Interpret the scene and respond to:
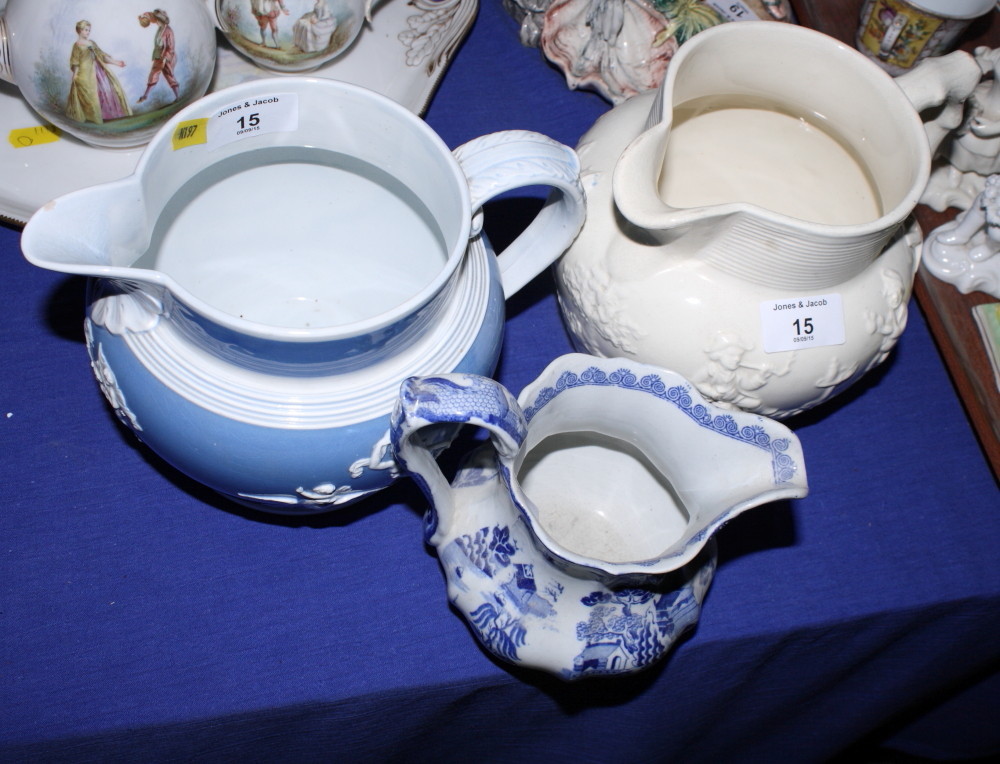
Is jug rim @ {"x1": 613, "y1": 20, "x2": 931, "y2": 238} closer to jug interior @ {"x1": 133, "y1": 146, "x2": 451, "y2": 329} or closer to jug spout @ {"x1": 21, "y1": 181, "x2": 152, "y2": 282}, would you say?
jug interior @ {"x1": 133, "y1": 146, "x2": 451, "y2": 329}

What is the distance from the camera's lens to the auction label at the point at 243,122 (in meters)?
0.71

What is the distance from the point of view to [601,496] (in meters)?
0.95

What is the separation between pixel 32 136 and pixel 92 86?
168 mm

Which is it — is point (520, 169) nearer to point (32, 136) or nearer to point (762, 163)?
point (762, 163)

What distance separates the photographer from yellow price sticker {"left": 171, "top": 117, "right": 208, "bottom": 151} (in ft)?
2.30

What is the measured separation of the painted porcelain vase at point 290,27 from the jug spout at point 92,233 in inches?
15.9

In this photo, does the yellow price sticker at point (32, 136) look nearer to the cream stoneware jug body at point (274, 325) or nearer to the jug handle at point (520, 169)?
the cream stoneware jug body at point (274, 325)

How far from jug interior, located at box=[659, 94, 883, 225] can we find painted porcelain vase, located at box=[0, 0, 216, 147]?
1.68 ft

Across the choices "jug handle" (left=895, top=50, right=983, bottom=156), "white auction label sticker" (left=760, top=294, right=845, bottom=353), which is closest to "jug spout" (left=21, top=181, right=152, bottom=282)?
"white auction label sticker" (left=760, top=294, right=845, bottom=353)

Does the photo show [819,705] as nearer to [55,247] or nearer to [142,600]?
[142,600]

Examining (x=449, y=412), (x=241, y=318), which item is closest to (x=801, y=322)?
(x=449, y=412)

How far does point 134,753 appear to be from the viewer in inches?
34.6

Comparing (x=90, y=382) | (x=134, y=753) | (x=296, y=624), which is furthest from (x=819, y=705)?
(x=90, y=382)

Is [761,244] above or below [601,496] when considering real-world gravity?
above
